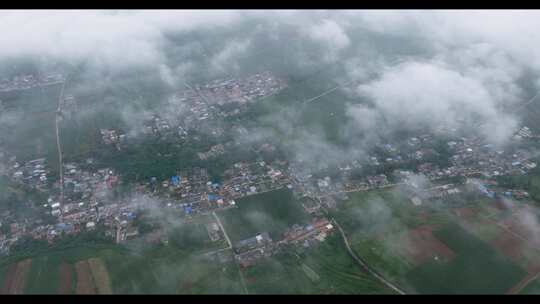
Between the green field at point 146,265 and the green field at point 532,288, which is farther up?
the green field at point 532,288

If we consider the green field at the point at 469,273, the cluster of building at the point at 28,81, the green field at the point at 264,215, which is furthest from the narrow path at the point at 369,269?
the cluster of building at the point at 28,81

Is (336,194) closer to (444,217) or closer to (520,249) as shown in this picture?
(444,217)

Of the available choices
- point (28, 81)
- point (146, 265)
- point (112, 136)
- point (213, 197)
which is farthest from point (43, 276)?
point (28, 81)

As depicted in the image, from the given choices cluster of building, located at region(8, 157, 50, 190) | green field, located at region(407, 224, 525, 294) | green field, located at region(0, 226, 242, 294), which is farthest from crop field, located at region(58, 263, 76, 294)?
green field, located at region(407, 224, 525, 294)

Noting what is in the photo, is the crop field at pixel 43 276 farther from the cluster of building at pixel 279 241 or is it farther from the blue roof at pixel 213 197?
the cluster of building at pixel 279 241

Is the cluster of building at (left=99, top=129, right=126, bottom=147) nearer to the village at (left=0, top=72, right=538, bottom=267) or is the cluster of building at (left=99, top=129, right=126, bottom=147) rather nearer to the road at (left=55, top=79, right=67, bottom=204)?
the village at (left=0, top=72, right=538, bottom=267)

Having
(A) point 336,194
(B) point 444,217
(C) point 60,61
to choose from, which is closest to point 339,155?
(A) point 336,194

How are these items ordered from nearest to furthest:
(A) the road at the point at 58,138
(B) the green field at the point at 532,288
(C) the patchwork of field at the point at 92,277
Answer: (B) the green field at the point at 532,288 → (C) the patchwork of field at the point at 92,277 → (A) the road at the point at 58,138
